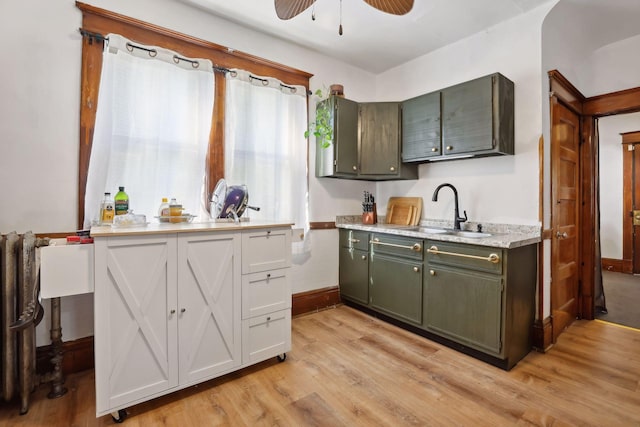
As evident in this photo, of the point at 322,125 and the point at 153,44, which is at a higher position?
the point at 153,44

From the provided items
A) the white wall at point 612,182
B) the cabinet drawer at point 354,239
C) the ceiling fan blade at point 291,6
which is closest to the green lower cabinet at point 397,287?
the cabinet drawer at point 354,239

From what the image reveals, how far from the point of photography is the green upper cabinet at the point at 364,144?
315 centimetres

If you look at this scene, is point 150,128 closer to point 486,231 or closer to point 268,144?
point 268,144

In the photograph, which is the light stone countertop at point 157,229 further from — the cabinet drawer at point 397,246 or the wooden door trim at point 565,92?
the wooden door trim at point 565,92

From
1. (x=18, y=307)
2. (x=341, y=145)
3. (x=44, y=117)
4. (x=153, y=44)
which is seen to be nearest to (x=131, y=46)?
(x=153, y=44)

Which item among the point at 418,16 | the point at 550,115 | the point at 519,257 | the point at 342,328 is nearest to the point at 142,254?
the point at 342,328

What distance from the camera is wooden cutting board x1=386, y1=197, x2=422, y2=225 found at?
10.9ft

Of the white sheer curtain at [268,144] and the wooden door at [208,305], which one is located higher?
the white sheer curtain at [268,144]

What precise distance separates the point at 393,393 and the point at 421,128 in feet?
7.48

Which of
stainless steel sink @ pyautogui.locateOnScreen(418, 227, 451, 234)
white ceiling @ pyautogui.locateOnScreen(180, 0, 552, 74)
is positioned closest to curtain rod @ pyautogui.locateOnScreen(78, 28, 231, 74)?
white ceiling @ pyautogui.locateOnScreen(180, 0, 552, 74)

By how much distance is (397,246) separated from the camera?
9.16 ft

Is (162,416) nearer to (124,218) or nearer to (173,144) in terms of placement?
(124,218)

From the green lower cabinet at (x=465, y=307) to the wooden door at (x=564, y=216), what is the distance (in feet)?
2.69

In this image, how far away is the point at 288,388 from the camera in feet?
6.29
